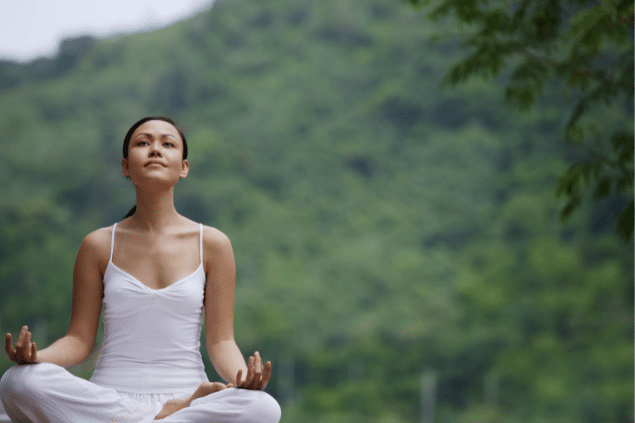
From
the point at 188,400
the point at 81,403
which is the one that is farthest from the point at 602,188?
the point at 81,403

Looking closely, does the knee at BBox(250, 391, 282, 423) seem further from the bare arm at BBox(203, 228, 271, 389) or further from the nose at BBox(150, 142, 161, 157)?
the nose at BBox(150, 142, 161, 157)

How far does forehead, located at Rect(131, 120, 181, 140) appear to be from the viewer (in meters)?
1.62

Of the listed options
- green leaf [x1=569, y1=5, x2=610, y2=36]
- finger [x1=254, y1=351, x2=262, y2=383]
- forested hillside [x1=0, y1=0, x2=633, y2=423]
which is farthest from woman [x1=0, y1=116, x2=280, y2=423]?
forested hillside [x1=0, y1=0, x2=633, y2=423]

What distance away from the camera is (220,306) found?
1.62 meters

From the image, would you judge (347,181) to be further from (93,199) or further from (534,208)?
(93,199)

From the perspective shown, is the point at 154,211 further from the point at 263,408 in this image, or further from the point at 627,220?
the point at 627,220

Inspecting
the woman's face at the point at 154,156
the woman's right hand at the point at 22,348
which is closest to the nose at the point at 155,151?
the woman's face at the point at 154,156

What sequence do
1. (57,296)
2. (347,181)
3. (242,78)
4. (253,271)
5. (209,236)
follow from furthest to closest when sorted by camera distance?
(242,78), (347,181), (253,271), (57,296), (209,236)

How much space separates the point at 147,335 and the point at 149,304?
2.7 inches

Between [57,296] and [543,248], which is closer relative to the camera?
[57,296]

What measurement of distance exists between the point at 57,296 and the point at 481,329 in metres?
11.1

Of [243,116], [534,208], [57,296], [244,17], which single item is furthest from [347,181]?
[57,296]

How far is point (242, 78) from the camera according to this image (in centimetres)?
2223

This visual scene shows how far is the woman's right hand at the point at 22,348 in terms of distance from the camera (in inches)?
50.5
